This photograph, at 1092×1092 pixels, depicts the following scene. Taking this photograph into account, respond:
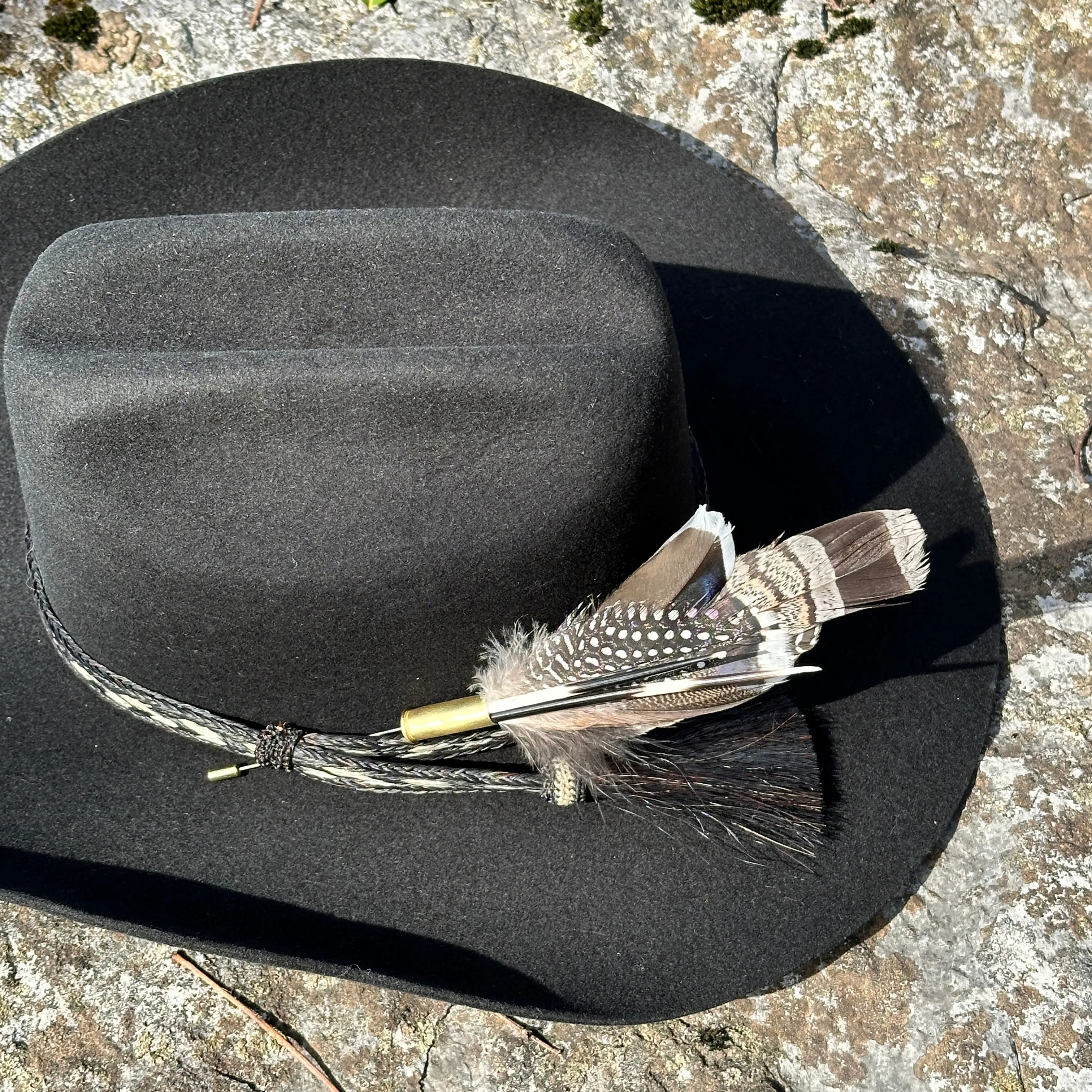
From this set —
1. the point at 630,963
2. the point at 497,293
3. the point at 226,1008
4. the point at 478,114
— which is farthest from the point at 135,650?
the point at 478,114

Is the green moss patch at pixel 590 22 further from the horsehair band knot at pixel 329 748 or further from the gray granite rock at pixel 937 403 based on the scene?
the horsehair band knot at pixel 329 748

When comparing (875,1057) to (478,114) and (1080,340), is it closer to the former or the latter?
(1080,340)

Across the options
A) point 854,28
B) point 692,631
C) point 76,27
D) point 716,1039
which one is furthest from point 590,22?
point 716,1039

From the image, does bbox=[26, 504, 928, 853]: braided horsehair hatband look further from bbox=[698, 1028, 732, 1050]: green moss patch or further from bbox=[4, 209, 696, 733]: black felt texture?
bbox=[698, 1028, 732, 1050]: green moss patch

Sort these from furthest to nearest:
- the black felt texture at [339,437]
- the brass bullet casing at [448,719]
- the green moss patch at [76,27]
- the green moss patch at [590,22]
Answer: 1. the green moss patch at [590,22]
2. the green moss patch at [76,27]
3. the brass bullet casing at [448,719]
4. the black felt texture at [339,437]

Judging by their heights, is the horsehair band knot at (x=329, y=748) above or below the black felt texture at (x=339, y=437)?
below

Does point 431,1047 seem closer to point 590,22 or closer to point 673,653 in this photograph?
point 673,653

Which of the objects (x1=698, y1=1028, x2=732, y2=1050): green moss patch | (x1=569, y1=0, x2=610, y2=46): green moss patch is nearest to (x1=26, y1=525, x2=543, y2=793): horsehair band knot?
(x1=698, y1=1028, x2=732, y2=1050): green moss patch

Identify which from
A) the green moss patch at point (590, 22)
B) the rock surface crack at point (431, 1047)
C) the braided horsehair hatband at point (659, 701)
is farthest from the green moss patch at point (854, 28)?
the rock surface crack at point (431, 1047)

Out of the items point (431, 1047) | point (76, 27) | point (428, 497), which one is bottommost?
point (431, 1047)
